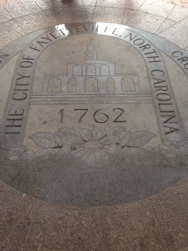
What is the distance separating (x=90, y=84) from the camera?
3.66 metres

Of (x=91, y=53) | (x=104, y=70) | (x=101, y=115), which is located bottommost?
(x=101, y=115)

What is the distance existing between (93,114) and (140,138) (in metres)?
0.64

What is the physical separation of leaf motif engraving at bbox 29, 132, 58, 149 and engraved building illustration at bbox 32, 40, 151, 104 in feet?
1.80

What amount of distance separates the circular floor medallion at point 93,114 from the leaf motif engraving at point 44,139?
0.04 ft

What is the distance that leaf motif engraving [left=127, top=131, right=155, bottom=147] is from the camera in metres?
2.98

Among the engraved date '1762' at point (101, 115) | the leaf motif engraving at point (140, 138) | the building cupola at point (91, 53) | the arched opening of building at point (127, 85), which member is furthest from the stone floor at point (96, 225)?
the building cupola at point (91, 53)

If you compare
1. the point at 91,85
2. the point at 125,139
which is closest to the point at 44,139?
the point at 125,139

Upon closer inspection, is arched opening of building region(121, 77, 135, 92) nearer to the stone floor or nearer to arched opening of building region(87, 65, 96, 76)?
arched opening of building region(87, 65, 96, 76)

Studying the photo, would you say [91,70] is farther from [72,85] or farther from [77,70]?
[72,85]

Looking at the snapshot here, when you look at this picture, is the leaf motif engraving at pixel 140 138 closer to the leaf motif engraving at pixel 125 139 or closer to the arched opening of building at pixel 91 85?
the leaf motif engraving at pixel 125 139

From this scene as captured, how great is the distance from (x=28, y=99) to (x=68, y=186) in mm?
1358

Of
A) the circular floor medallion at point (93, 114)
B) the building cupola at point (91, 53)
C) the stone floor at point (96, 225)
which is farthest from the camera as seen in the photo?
the building cupola at point (91, 53)

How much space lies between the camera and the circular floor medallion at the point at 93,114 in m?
2.68

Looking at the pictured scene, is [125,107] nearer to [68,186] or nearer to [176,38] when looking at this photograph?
[68,186]
